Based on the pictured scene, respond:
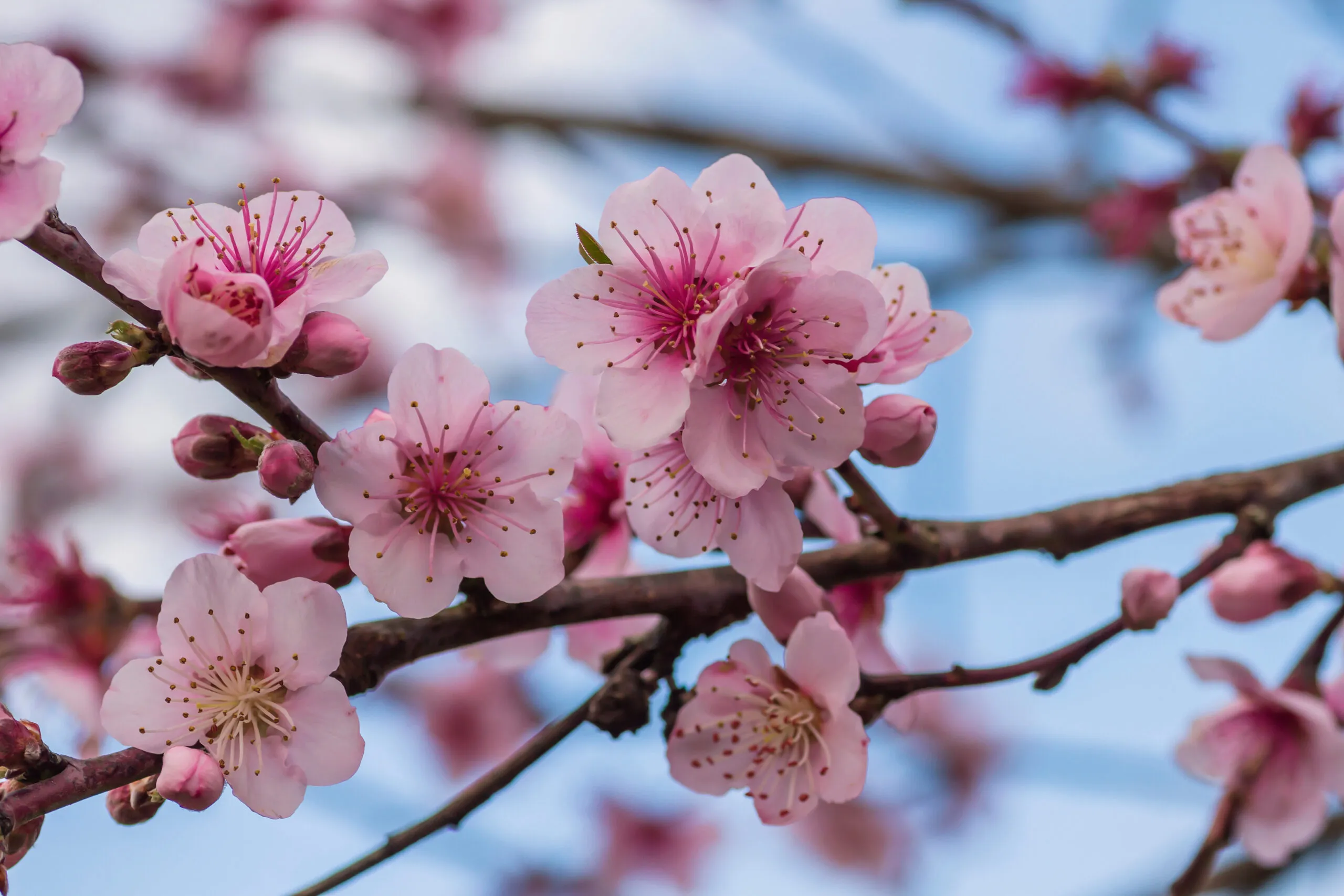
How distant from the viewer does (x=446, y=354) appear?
3.58ft

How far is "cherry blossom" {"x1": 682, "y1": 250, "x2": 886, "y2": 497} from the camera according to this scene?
1.03 metres

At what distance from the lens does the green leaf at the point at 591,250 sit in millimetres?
1121

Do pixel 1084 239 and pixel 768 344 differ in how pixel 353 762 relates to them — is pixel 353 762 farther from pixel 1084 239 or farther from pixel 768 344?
pixel 1084 239

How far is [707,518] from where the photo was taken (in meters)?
1.13

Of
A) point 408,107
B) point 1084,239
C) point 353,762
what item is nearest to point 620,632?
point 353,762

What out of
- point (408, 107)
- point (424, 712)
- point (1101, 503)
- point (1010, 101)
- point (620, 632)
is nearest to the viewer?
point (1101, 503)

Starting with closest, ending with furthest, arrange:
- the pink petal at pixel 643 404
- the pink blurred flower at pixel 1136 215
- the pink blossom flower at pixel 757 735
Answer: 1. the pink petal at pixel 643 404
2. the pink blossom flower at pixel 757 735
3. the pink blurred flower at pixel 1136 215

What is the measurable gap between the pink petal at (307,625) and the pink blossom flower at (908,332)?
570 millimetres

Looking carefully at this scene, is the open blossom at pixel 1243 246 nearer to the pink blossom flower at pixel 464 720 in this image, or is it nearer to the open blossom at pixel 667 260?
the open blossom at pixel 667 260

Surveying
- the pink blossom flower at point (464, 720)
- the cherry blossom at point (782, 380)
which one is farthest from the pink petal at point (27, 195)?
the pink blossom flower at point (464, 720)

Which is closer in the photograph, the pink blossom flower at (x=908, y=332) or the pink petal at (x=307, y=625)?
the pink petal at (x=307, y=625)

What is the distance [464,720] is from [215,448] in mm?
3531

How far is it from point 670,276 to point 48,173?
567mm

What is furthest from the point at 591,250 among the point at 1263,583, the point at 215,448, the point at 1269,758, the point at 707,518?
the point at 1269,758
